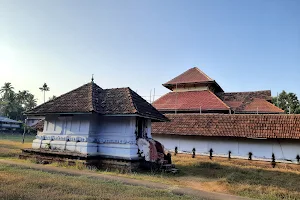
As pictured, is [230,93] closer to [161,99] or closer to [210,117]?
[161,99]

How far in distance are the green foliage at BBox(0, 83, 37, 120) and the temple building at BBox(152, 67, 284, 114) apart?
1822 inches

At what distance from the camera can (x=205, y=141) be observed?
16688 mm

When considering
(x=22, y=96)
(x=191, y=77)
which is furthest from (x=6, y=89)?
(x=191, y=77)

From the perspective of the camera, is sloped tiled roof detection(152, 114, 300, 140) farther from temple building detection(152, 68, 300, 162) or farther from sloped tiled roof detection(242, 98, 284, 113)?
sloped tiled roof detection(242, 98, 284, 113)

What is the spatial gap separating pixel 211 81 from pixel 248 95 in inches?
195

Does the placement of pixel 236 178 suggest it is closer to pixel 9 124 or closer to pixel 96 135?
pixel 96 135

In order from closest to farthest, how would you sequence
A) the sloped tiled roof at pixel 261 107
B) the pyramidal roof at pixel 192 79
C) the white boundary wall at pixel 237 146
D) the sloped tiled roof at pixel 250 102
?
the white boundary wall at pixel 237 146 → the sloped tiled roof at pixel 261 107 → the sloped tiled roof at pixel 250 102 → the pyramidal roof at pixel 192 79

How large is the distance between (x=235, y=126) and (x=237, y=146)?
136 cm

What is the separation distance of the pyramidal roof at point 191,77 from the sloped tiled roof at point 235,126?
6903 mm

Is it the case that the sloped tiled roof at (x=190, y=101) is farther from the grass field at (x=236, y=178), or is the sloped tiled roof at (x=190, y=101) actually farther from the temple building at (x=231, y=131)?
the grass field at (x=236, y=178)

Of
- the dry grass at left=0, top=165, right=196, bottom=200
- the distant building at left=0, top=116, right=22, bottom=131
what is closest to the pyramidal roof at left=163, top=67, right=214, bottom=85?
the dry grass at left=0, top=165, right=196, bottom=200

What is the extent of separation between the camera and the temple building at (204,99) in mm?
21750

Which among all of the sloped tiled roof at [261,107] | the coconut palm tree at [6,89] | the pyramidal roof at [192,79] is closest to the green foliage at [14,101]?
the coconut palm tree at [6,89]

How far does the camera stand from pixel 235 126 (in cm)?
1628
